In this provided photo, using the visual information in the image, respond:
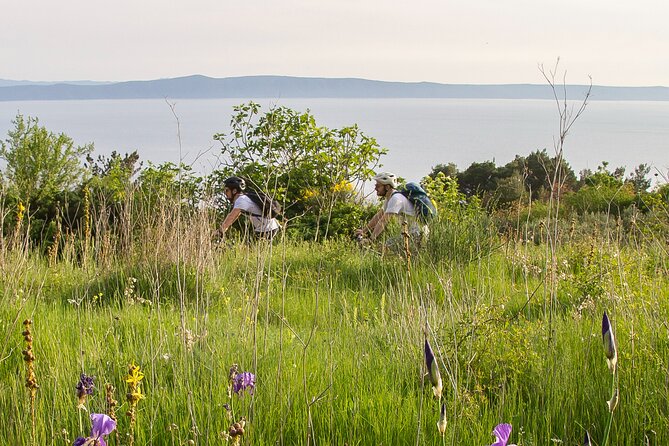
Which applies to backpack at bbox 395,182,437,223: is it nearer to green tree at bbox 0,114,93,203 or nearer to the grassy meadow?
the grassy meadow

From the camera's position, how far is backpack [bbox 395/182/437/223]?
305 inches

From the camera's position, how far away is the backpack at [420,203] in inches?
305

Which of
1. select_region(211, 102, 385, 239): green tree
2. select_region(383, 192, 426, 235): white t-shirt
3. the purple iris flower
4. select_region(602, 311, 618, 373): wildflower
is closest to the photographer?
select_region(602, 311, 618, 373): wildflower

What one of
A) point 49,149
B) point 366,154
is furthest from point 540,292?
point 49,149

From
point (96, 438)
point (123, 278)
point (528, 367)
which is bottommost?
point (123, 278)

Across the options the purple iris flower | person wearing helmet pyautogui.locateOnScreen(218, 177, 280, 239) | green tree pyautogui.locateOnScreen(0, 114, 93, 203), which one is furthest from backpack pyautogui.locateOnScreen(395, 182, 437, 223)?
green tree pyautogui.locateOnScreen(0, 114, 93, 203)

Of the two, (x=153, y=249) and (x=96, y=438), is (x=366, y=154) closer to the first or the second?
(x=153, y=249)

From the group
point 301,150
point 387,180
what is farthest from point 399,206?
point 301,150

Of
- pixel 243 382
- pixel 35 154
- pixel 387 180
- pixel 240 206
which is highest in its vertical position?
pixel 243 382

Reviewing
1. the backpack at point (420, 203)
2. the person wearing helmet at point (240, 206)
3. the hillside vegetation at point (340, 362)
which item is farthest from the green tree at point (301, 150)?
the hillside vegetation at point (340, 362)

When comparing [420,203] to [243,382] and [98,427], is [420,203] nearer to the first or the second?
[243,382]

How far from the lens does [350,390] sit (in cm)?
314

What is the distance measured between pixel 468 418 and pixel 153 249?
443 cm

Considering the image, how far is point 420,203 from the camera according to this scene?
320 inches
